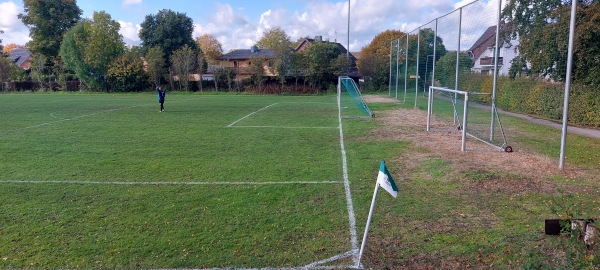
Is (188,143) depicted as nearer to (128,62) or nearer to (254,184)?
(254,184)

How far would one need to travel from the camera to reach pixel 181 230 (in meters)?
6.07

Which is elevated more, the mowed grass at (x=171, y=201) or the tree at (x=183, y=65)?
the tree at (x=183, y=65)

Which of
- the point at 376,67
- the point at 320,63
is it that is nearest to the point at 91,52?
the point at 320,63

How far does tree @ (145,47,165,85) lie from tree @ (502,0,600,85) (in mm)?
43670

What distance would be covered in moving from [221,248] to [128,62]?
5248 cm

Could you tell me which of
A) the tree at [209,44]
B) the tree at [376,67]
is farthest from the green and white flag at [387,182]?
the tree at [209,44]

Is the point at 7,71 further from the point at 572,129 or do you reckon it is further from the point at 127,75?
the point at 572,129

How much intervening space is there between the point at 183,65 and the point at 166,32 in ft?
41.9

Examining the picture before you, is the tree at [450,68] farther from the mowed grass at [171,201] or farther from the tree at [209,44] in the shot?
the tree at [209,44]

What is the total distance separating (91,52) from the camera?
5375 centimetres

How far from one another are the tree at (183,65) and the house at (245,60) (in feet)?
12.6

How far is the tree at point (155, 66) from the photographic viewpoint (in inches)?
2087

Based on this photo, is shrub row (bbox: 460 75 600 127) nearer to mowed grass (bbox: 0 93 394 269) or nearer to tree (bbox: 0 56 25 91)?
mowed grass (bbox: 0 93 394 269)

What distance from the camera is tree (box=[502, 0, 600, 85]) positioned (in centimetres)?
1390
